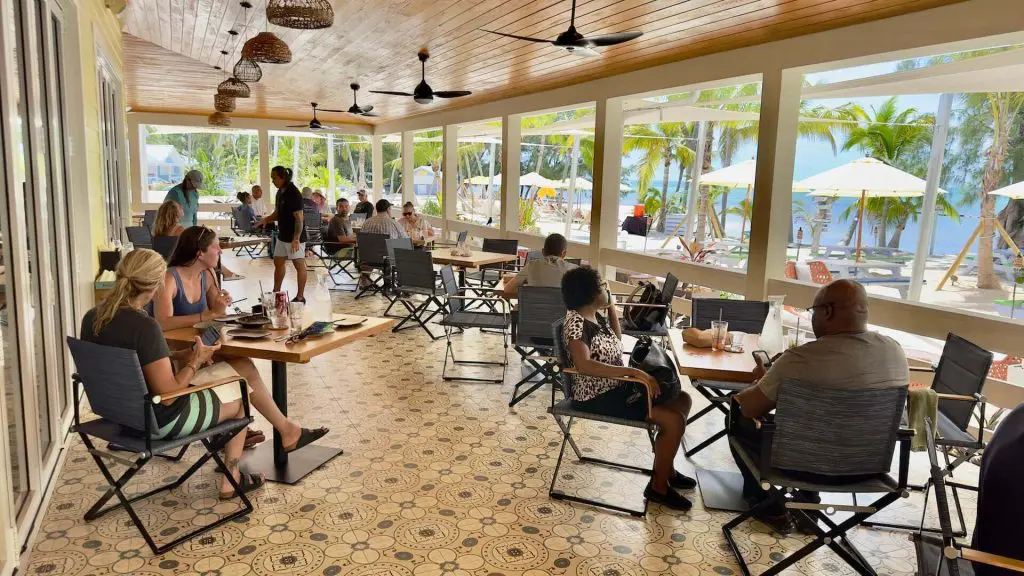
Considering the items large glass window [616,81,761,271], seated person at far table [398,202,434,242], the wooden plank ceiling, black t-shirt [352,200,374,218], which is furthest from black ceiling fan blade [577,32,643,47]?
large glass window [616,81,761,271]

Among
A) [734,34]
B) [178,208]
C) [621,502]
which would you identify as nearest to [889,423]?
[621,502]

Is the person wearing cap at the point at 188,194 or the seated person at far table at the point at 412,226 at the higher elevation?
the person wearing cap at the point at 188,194

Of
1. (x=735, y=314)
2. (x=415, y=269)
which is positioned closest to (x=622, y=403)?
(x=735, y=314)

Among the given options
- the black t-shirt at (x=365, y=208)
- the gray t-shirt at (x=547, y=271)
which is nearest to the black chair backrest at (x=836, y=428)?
the gray t-shirt at (x=547, y=271)

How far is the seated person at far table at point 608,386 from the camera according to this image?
11.0 ft

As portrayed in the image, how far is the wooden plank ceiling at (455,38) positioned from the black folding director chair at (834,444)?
10.3ft

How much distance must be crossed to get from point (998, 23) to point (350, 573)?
15.5 ft

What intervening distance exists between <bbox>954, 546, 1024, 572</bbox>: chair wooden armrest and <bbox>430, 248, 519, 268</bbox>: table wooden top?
5.58 m

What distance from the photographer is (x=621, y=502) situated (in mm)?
3469

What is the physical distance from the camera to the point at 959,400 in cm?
319

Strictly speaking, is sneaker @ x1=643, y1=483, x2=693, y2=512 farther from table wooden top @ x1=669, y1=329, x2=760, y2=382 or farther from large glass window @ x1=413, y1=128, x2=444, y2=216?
large glass window @ x1=413, y1=128, x2=444, y2=216

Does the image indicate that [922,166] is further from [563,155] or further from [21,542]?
[21,542]

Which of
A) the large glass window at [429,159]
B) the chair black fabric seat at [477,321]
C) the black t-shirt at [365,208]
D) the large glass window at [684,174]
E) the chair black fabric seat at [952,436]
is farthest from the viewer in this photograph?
the large glass window at [429,159]

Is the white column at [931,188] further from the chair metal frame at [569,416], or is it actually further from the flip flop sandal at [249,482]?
the flip flop sandal at [249,482]
